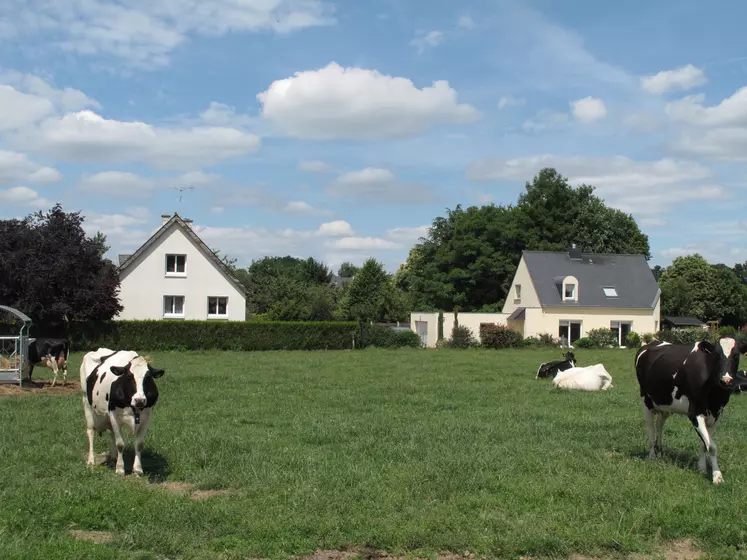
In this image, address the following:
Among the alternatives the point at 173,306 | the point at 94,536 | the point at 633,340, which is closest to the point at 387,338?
the point at 173,306

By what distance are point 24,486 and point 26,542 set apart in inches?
88.6

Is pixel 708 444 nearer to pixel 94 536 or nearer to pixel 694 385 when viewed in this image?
pixel 694 385

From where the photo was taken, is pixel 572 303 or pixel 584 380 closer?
pixel 584 380

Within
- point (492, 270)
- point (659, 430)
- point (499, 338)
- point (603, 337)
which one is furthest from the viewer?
point (492, 270)

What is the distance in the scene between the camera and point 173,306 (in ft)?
160

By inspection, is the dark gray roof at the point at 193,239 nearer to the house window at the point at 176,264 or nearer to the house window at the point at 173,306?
the house window at the point at 176,264

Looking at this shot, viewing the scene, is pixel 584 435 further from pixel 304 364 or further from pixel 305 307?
pixel 305 307

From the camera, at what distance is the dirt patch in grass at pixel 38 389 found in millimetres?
19328

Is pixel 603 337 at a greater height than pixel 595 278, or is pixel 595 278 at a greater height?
pixel 595 278

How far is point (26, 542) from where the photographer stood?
647 cm

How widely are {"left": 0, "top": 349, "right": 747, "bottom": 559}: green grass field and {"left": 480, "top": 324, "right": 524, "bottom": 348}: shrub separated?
31.7 metres

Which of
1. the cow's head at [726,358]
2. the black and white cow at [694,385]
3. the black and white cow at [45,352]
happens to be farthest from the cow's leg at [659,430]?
the black and white cow at [45,352]

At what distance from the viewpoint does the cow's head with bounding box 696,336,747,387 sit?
9.18 metres

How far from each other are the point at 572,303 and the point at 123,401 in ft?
162
